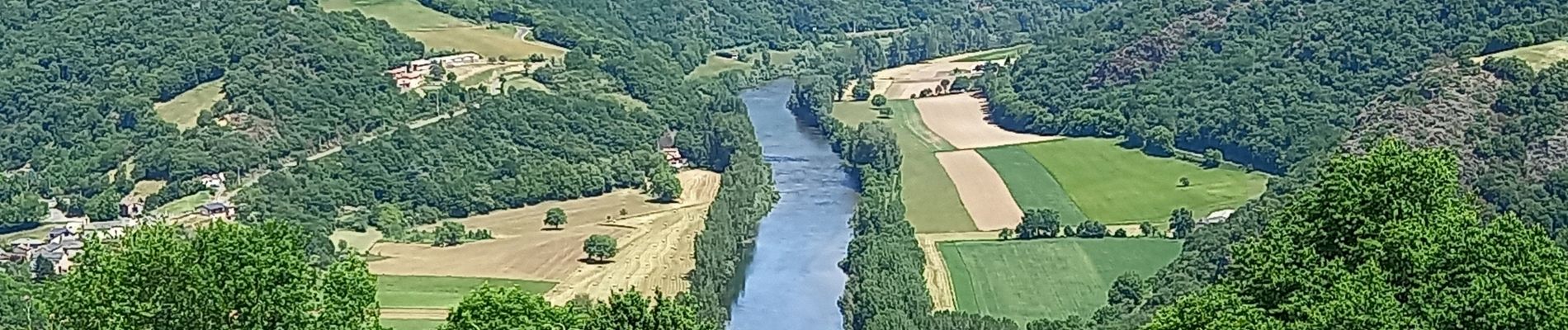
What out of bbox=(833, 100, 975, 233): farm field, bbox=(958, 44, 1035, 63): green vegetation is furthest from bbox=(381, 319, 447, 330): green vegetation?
bbox=(958, 44, 1035, 63): green vegetation

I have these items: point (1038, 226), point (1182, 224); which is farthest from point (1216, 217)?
point (1038, 226)

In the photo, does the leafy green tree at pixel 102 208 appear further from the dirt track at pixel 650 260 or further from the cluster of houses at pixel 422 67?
the dirt track at pixel 650 260

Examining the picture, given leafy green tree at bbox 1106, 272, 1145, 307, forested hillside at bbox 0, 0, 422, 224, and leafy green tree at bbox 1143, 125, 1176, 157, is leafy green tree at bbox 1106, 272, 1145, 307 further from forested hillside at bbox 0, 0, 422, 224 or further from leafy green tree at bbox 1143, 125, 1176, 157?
forested hillside at bbox 0, 0, 422, 224

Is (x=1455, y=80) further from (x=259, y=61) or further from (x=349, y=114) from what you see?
(x=259, y=61)

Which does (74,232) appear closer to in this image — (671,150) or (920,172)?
(671,150)

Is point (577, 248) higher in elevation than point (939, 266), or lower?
lower

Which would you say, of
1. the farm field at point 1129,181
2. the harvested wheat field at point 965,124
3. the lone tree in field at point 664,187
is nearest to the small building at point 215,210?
the lone tree in field at point 664,187
